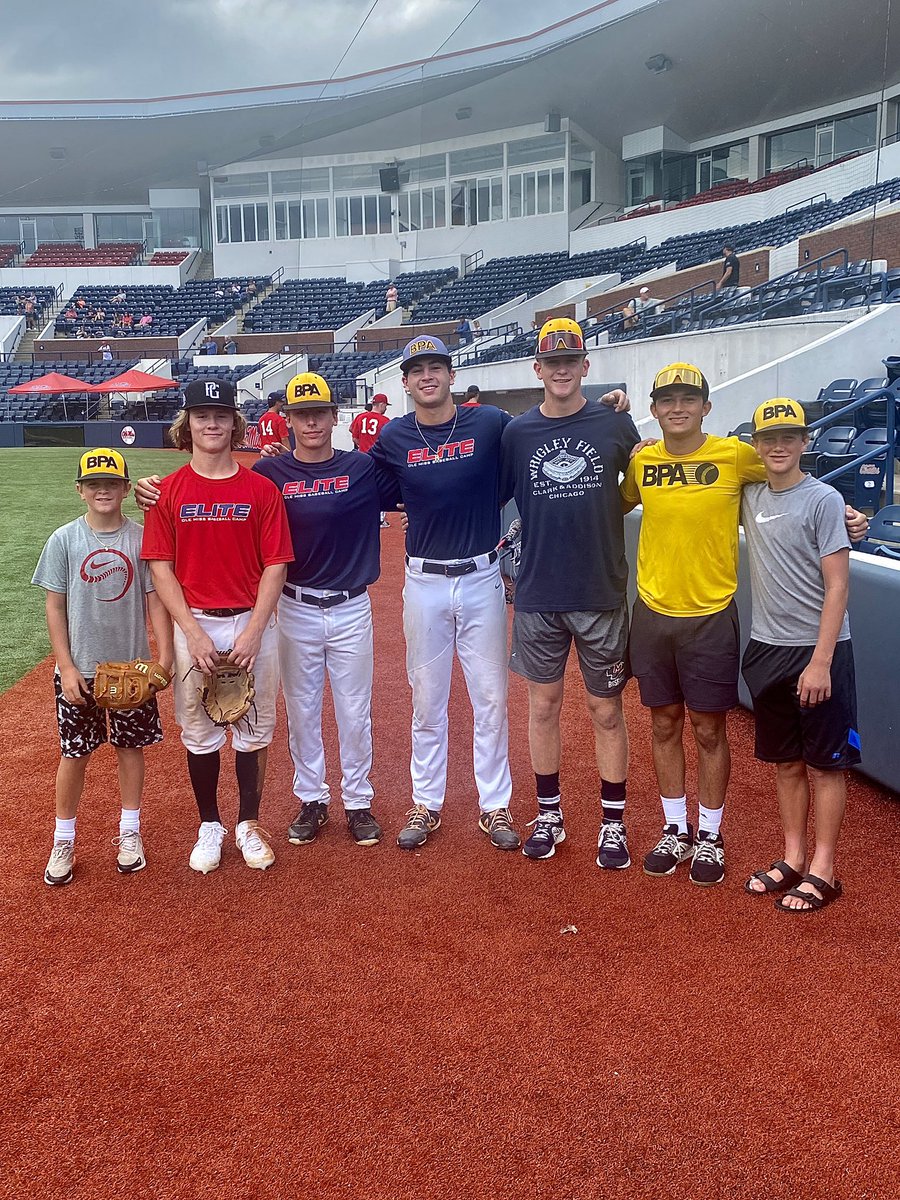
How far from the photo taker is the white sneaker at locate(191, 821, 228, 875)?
3992 millimetres

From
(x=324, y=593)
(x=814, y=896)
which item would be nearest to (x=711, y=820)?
(x=814, y=896)

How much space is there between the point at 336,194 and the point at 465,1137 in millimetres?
43780

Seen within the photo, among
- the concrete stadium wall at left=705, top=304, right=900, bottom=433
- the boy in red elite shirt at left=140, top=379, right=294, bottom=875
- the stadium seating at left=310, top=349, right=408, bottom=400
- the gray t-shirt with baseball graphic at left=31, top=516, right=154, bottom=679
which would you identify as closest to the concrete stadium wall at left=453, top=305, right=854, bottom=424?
the concrete stadium wall at left=705, top=304, right=900, bottom=433

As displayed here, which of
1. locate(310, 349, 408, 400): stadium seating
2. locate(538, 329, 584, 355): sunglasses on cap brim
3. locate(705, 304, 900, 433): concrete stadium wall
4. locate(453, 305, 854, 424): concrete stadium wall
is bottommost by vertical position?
locate(538, 329, 584, 355): sunglasses on cap brim

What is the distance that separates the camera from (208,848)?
13.3 ft

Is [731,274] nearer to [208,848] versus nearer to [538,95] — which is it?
[538,95]

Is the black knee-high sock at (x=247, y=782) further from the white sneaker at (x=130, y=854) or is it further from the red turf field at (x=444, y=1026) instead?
the white sneaker at (x=130, y=854)

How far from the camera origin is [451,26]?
2144 centimetres

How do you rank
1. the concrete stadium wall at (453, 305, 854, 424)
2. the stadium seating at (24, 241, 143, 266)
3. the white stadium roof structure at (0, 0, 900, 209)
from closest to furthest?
the concrete stadium wall at (453, 305, 854, 424) < the white stadium roof structure at (0, 0, 900, 209) < the stadium seating at (24, 241, 143, 266)

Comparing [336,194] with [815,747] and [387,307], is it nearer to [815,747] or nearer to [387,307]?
[387,307]

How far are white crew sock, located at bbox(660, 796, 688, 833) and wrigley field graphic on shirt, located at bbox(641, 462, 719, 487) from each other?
4.67 feet

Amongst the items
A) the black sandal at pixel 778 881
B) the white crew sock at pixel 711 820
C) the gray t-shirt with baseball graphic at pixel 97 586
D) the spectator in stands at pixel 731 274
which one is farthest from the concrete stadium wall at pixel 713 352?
the gray t-shirt with baseball graphic at pixel 97 586

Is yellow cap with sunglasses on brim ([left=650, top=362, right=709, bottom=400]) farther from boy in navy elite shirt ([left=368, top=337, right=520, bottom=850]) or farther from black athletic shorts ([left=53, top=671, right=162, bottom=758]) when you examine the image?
black athletic shorts ([left=53, top=671, right=162, bottom=758])

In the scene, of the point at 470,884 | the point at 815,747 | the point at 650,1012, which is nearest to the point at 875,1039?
the point at 650,1012
